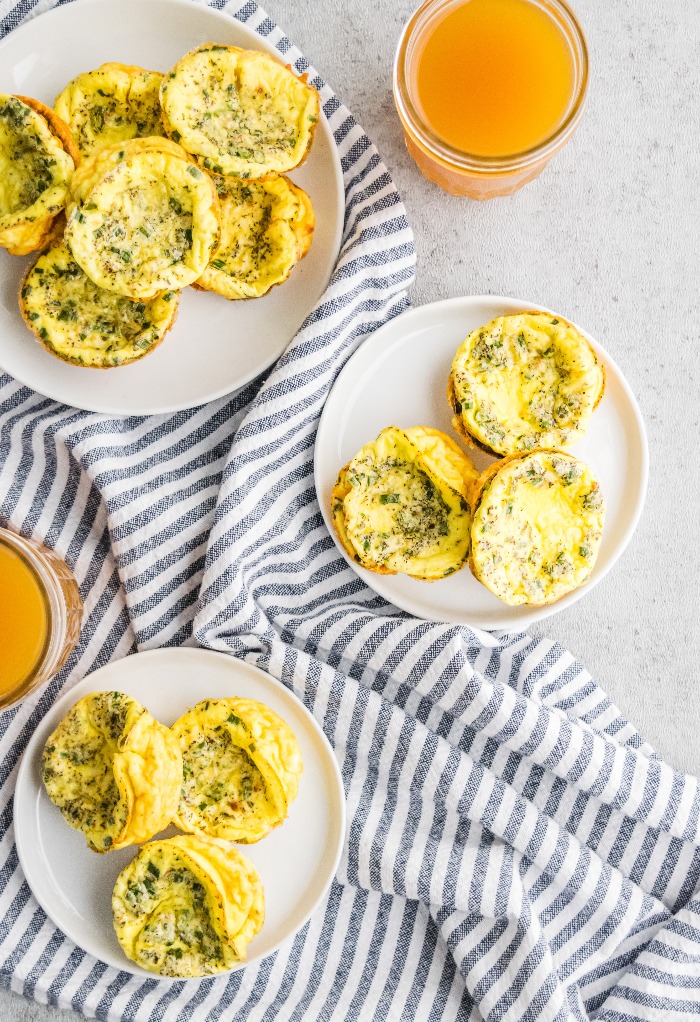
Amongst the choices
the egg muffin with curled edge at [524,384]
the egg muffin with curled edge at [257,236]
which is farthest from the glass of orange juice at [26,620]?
the egg muffin with curled edge at [524,384]

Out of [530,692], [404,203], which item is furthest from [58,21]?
[530,692]

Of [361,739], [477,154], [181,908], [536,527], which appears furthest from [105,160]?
[181,908]

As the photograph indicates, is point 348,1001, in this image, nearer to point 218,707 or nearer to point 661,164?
point 218,707

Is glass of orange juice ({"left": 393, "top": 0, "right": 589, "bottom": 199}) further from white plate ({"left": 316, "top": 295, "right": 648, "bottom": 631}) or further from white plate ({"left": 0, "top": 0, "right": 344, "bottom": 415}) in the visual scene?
white plate ({"left": 316, "top": 295, "right": 648, "bottom": 631})

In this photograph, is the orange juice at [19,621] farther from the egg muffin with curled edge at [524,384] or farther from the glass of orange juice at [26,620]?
the egg muffin with curled edge at [524,384]

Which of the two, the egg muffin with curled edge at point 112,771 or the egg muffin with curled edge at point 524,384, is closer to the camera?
the egg muffin with curled edge at point 112,771

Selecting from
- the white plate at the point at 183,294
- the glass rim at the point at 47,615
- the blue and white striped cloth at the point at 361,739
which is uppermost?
the white plate at the point at 183,294
